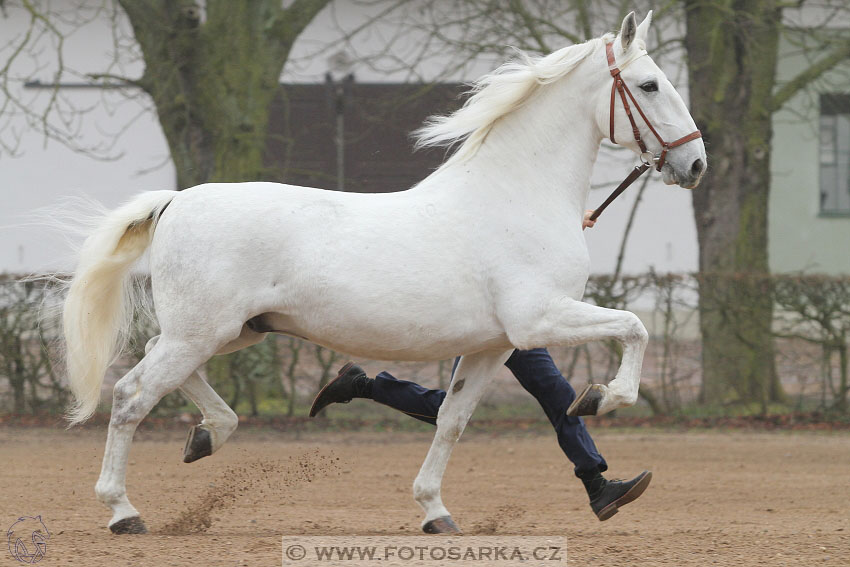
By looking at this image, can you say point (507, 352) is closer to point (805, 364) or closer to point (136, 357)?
point (136, 357)

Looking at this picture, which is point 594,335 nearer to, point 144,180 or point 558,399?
point 558,399

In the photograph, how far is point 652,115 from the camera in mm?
4672

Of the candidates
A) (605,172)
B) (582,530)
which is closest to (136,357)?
(582,530)

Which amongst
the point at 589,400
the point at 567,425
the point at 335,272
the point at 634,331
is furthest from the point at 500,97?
the point at 567,425

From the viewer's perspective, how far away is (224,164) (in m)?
10.2

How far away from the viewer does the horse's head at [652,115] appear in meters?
4.64

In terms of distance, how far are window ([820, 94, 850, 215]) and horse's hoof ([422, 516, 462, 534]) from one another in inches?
581

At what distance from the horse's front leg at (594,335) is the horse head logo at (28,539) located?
6.94 feet

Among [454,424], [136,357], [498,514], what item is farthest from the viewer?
[136,357]

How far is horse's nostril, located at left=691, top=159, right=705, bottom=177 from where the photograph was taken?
464 centimetres

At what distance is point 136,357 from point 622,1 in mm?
5519

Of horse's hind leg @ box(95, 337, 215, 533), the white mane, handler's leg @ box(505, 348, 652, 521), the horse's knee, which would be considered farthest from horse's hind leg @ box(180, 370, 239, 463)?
the horse's knee

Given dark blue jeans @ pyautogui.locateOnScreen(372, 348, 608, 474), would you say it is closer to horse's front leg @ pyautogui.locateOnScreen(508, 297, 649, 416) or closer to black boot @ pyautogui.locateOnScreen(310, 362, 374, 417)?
horse's front leg @ pyautogui.locateOnScreen(508, 297, 649, 416)

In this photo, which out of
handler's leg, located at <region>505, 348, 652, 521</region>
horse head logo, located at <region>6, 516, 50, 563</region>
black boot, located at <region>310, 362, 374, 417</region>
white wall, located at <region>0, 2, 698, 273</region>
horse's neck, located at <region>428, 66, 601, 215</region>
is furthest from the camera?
white wall, located at <region>0, 2, 698, 273</region>
